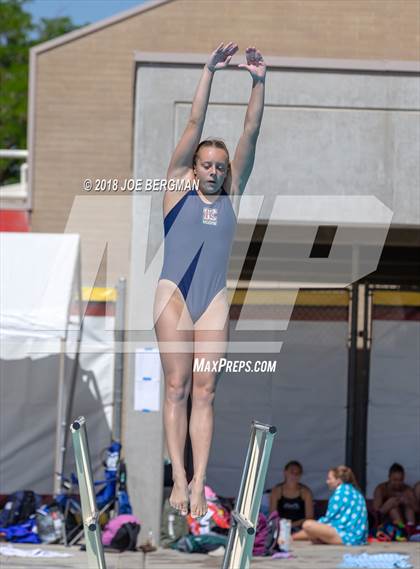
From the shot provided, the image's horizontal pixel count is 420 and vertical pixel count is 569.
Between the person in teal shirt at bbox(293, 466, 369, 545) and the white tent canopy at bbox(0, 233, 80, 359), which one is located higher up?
the white tent canopy at bbox(0, 233, 80, 359)

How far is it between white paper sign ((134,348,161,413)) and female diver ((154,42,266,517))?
5.30 meters

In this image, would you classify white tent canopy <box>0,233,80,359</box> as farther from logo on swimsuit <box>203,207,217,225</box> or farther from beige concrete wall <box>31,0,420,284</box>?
logo on swimsuit <box>203,207,217,225</box>

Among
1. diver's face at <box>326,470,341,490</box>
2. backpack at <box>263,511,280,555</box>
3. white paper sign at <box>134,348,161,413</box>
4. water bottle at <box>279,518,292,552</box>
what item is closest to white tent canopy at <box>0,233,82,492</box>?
white paper sign at <box>134,348,161,413</box>

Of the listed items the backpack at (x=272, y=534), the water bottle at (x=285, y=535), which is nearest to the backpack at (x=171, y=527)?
the backpack at (x=272, y=534)

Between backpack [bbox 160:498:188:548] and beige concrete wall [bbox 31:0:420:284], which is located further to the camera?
beige concrete wall [bbox 31:0:420:284]

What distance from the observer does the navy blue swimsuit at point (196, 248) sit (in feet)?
19.3

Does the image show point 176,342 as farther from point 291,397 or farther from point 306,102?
point 291,397

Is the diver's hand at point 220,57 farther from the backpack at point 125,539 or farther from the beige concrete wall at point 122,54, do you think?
the beige concrete wall at point 122,54

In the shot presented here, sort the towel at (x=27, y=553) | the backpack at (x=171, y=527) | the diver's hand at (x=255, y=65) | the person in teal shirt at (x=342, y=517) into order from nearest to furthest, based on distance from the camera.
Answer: the diver's hand at (x=255, y=65)
the towel at (x=27, y=553)
the backpack at (x=171, y=527)
the person in teal shirt at (x=342, y=517)

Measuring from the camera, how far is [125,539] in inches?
431

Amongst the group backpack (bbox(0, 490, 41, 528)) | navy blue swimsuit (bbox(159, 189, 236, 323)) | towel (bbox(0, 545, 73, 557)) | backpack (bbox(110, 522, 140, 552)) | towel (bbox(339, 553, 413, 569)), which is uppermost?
navy blue swimsuit (bbox(159, 189, 236, 323))

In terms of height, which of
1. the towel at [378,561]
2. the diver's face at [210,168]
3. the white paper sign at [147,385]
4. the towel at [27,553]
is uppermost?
the diver's face at [210,168]

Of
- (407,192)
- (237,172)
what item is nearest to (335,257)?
(407,192)

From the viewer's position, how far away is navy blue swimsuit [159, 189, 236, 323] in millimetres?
5875
